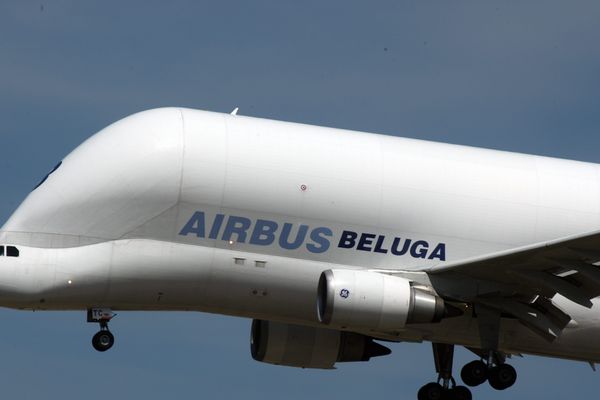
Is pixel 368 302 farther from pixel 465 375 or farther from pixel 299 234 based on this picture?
pixel 465 375

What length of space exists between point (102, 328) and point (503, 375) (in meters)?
11.2

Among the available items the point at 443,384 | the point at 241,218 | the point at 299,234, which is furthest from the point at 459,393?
the point at 241,218

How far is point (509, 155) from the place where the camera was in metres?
51.3

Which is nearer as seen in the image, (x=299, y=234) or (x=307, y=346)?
(x=299, y=234)

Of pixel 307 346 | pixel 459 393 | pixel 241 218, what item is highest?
pixel 241 218

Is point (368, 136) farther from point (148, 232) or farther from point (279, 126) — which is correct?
point (148, 232)

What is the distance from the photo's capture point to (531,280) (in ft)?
158

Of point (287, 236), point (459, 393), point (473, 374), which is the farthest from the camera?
point (459, 393)

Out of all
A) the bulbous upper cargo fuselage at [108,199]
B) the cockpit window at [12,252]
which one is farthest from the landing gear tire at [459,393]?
the cockpit window at [12,252]

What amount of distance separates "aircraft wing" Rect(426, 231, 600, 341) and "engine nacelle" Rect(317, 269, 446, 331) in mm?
1465

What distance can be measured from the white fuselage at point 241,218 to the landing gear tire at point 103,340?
2.86ft

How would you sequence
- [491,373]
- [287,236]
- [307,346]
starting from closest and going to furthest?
[287,236] < [491,373] < [307,346]

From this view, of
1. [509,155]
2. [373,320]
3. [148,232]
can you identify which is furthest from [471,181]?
[148,232]

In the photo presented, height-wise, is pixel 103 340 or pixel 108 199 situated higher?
pixel 108 199
